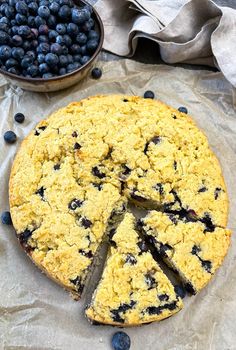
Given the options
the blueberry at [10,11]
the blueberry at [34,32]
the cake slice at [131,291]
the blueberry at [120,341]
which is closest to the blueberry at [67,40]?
the blueberry at [34,32]

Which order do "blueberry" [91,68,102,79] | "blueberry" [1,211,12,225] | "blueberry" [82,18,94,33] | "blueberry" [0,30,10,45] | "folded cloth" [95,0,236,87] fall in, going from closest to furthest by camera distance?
1. "blueberry" [1,211,12,225]
2. "blueberry" [0,30,10,45]
3. "blueberry" [82,18,94,33]
4. "folded cloth" [95,0,236,87]
5. "blueberry" [91,68,102,79]

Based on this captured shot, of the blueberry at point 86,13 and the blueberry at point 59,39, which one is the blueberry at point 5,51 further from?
the blueberry at point 86,13

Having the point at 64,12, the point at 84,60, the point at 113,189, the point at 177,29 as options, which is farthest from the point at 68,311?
the point at 177,29

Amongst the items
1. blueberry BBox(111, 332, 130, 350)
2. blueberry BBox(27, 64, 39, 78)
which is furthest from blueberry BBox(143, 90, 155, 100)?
blueberry BBox(111, 332, 130, 350)

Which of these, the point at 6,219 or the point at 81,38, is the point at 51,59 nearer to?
the point at 81,38

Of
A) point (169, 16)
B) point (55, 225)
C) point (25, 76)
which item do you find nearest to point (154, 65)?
point (169, 16)

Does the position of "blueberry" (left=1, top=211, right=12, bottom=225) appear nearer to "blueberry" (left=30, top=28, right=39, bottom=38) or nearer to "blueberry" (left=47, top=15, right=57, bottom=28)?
"blueberry" (left=30, top=28, right=39, bottom=38)
